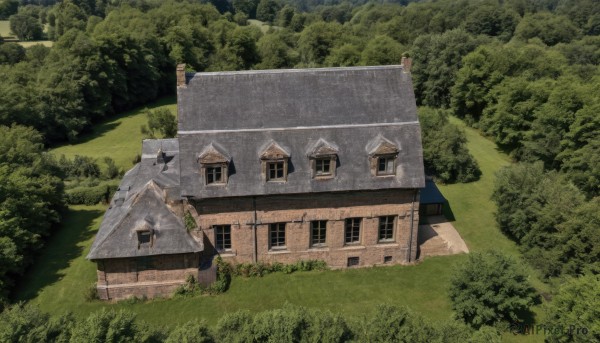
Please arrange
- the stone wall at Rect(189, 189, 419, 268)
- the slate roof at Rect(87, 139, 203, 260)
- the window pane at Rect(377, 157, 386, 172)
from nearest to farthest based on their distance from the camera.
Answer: the slate roof at Rect(87, 139, 203, 260) → the stone wall at Rect(189, 189, 419, 268) → the window pane at Rect(377, 157, 386, 172)

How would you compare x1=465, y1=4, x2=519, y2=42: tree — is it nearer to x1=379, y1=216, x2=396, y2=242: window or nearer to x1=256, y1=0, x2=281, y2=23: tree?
x1=256, y1=0, x2=281, y2=23: tree

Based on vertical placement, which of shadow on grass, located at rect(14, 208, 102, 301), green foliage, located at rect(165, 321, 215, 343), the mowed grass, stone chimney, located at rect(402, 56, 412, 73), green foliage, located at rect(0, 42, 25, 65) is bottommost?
shadow on grass, located at rect(14, 208, 102, 301)

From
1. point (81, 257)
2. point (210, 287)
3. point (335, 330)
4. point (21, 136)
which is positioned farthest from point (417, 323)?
point (21, 136)

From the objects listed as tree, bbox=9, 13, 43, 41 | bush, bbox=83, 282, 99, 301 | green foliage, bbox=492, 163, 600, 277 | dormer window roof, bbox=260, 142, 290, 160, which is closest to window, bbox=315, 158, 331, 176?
dormer window roof, bbox=260, 142, 290, 160

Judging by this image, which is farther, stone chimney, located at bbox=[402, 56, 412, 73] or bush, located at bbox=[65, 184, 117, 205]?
bush, located at bbox=[65, 184, 117, 205]

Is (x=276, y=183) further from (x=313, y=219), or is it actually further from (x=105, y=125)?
(x=105, y=125)

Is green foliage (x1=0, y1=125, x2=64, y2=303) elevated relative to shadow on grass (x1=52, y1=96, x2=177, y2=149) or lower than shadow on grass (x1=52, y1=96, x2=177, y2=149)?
elevated

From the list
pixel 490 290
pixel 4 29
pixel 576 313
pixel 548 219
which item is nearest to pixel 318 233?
pixel 490 290

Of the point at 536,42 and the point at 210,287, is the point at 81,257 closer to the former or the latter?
the point at 210,287
